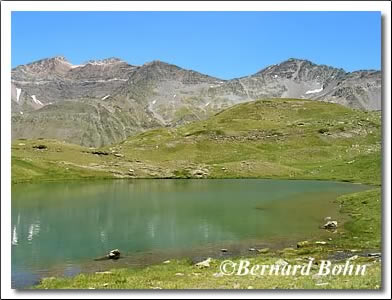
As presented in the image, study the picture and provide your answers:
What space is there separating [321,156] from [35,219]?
4609 inches

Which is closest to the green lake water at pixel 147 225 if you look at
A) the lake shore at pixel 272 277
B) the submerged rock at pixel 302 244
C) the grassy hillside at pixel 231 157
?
the submerged rock at pixel 302 244

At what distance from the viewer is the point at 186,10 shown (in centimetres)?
1873

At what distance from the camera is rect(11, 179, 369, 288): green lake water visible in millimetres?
35250

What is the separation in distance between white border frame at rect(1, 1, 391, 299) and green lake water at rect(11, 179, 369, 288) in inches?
Result: 409

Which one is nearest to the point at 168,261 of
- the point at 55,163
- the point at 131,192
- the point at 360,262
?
the point at 360,262

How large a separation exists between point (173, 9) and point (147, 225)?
33.8 m

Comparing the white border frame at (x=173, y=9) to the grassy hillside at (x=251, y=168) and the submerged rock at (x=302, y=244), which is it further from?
the submerged rock at (x=302, y=244)

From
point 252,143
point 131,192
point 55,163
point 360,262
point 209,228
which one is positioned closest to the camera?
point 360,262

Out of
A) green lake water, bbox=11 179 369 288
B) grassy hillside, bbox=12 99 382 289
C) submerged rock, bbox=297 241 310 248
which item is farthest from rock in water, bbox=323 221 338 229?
submerged rock, bbox=297 241 310 248

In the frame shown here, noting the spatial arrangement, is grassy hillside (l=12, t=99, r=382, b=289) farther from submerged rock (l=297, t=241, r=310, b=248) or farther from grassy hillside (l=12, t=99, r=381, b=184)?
submerged rock (l=297, t=241, r=310, b=248)

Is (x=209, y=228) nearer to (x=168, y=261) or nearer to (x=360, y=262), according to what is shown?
(x=168, y=261)

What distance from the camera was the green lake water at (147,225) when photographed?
35.2 meters

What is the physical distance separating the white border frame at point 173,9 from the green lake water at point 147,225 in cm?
1039

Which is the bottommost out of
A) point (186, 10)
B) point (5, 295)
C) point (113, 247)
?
point (113, 247)
